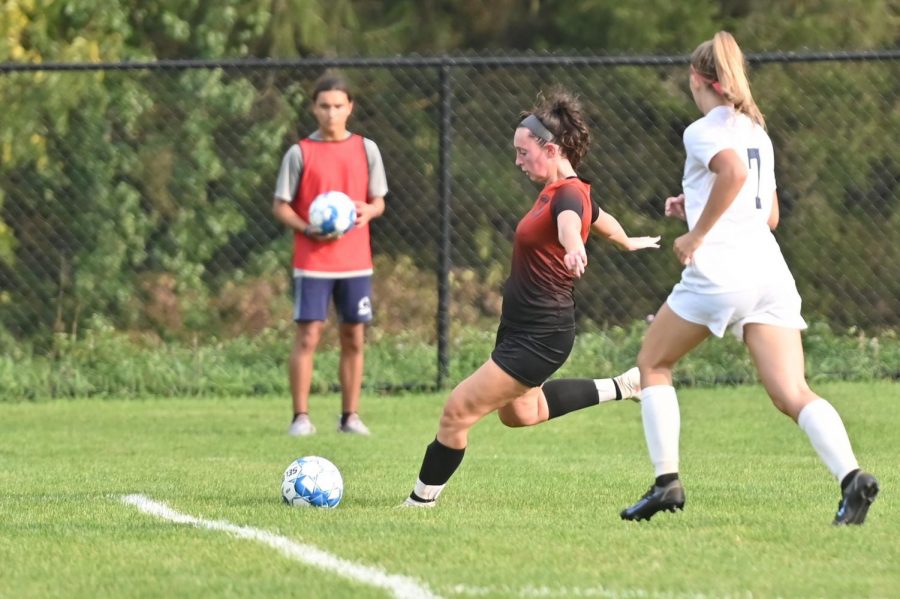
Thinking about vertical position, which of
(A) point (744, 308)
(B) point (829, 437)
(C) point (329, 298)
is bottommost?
(C) point (329, 298)

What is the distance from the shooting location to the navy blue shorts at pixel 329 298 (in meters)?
10.4

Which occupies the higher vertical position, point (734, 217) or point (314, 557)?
point (734, 217)

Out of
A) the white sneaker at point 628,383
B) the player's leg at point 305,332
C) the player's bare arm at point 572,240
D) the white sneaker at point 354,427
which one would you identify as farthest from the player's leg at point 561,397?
the player's leg at point 305,332

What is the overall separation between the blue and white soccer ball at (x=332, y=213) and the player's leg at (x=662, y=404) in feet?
14.3

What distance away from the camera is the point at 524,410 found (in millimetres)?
7059

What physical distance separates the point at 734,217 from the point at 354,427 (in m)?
4.83

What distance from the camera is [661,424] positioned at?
19.8ft

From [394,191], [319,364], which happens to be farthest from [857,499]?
[394,191]

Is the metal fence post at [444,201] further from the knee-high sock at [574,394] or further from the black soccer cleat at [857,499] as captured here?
the black soccer cleat at [857,499]

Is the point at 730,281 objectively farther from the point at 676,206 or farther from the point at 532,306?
the point at 532,306

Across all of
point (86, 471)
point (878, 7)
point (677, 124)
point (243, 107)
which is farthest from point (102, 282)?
point (878, 7)

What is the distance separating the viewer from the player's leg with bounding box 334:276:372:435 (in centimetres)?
1038

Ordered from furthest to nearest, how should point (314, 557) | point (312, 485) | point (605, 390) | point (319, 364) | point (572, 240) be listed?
point (319, 364) < point (605, 390) < point (312, 485) < point (572, 240) < point (314, 557)

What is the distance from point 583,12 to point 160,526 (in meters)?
14.9
